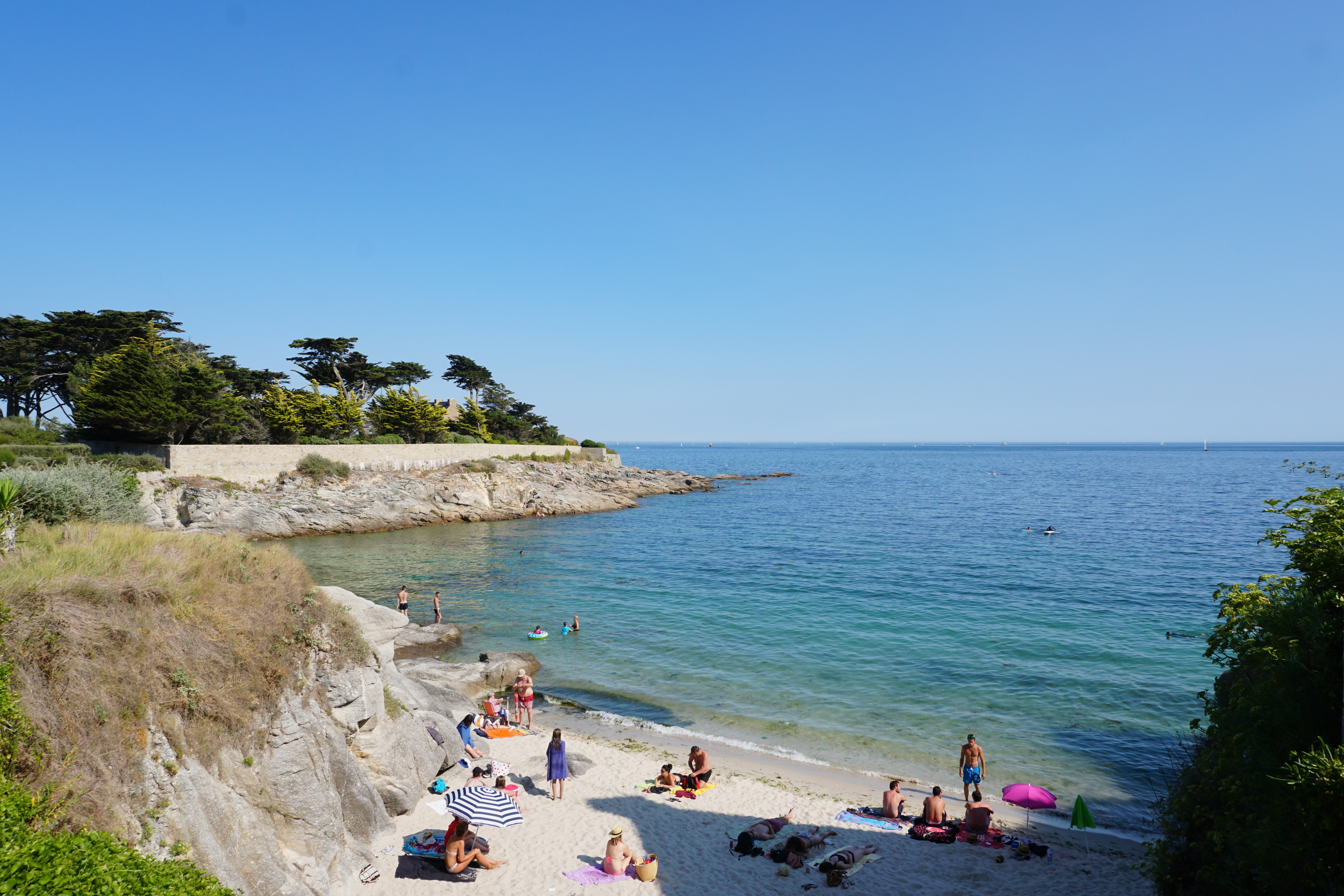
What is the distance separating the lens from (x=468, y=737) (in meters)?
15.6

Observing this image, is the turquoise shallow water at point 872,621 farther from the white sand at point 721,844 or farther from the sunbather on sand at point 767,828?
the sunbather on sand at point 767,828

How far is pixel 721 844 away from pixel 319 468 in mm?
45736

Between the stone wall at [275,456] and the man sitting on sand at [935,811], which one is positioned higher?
the stone wall at [275,456]

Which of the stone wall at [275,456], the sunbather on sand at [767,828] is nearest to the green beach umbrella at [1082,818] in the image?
the sunbather on sand at [767,828]

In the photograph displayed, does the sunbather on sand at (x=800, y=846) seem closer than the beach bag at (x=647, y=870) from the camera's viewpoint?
No

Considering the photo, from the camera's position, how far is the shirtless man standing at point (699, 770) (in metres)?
14.2

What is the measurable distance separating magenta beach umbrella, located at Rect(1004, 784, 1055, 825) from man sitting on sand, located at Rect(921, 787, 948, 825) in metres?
1.29

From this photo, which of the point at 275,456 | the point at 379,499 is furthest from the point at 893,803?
the point at 275,456

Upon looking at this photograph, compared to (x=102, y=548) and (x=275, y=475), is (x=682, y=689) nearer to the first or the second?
(x=102, y=548)

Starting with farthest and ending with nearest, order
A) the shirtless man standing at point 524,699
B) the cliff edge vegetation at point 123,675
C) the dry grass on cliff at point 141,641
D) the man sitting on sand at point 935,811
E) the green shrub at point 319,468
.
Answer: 1. the green shrub at point 319,468
2. the shirtless man standing at point 524,699
3. the man sitting on sand at point 935,811
4. the dry grass on cliff at point 141,641
5. the cliff edge vegetation at point 123,675

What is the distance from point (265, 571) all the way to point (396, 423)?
57.3 meters

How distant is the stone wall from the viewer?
138ft

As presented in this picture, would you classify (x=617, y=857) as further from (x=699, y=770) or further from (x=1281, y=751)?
(x=1281, y=751)

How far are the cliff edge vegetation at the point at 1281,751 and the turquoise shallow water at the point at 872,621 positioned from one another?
6.98m
